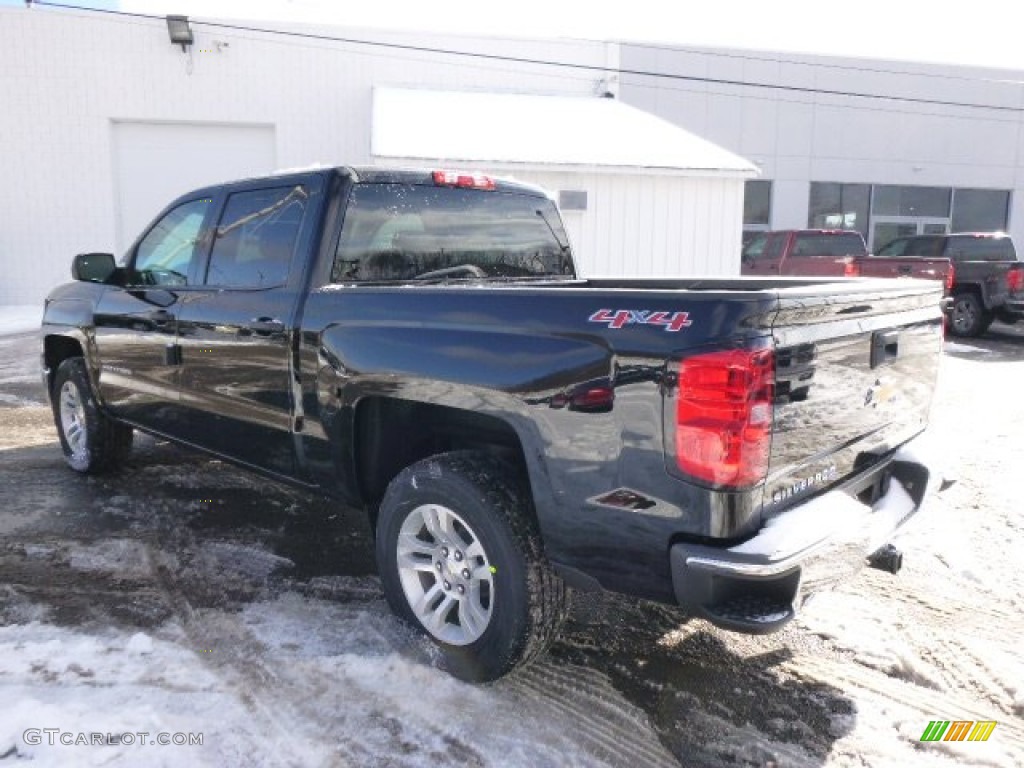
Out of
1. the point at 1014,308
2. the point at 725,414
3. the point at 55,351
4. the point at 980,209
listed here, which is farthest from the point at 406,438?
the point at 980,209

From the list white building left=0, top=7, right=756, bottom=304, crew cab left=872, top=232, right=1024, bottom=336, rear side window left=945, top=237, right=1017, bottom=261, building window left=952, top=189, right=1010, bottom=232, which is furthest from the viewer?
building window left=952, top=189, right=1010, bottom=232

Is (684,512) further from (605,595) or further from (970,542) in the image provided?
(970,542)

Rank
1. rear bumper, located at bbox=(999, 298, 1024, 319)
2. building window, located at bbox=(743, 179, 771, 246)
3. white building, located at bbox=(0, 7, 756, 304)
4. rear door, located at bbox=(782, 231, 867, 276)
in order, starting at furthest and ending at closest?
building window, located at bbox=(743, 179, 771, 246), white building, located at bbox=(0, 7, 756, 304), rear door, located at bbox=(782, 231, 867, 276), rear bumper, located at bbox=(999, 298, 1024, 319)

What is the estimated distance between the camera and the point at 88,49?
1541cm

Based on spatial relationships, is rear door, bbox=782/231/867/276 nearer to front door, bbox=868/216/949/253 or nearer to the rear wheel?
the rear wheel

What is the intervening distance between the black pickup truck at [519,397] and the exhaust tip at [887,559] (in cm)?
1

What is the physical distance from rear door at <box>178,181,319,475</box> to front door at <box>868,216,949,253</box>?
831 inches

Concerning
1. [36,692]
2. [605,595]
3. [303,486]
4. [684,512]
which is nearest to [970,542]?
[605,595]

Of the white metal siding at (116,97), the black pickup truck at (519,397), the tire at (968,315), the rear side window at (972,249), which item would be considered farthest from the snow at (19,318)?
the rear side window at (972,249)

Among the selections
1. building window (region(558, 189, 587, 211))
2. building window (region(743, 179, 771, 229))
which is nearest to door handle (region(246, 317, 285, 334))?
building window (region(558, 189, 587, 211))

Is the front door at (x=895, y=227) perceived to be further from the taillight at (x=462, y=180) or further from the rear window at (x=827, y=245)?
the taillight at (x=462, y=180)

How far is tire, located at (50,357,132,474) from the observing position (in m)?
5.14

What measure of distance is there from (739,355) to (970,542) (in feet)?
9.78

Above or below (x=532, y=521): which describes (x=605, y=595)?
below
